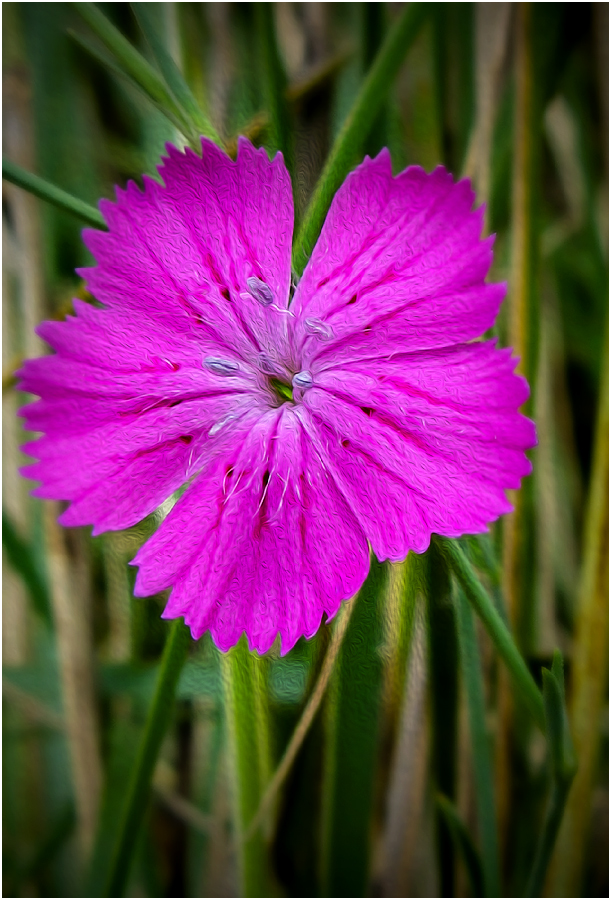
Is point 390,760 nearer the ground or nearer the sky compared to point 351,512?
nearer the ground

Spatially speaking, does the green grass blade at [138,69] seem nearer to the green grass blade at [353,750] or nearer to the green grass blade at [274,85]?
the green grass blade at [274,85]

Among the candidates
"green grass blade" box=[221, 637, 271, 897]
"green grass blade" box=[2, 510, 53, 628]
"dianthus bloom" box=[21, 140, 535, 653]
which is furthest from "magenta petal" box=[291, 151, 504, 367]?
"green grass blade" box=[2, 510, 53, 628]

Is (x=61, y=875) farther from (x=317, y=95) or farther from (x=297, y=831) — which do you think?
(x=317, y=95)

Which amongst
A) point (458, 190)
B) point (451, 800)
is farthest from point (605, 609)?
point (458, 190)

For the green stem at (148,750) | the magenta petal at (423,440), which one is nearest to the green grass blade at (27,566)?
the green stem at (148,750)

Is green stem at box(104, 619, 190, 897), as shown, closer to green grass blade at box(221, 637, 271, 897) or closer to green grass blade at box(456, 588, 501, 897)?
green grass blade at box(221, 637, 271, 897)

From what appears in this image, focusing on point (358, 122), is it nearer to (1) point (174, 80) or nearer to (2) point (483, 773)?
(1) point (174, 80)
